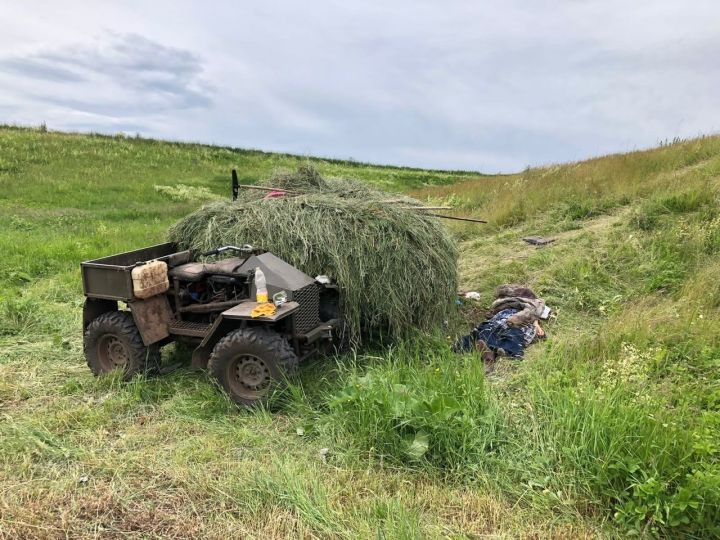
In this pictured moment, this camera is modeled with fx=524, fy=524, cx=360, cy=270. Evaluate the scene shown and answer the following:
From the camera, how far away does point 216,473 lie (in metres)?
3.24

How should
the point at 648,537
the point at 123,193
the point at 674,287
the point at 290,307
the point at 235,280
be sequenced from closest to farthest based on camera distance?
the point at 648,537 → the point at 290,307 → the point at 235,280 → the point at 674,287 → the point at 123,193

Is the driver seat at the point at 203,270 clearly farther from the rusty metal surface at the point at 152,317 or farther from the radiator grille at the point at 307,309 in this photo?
the radiator grille at the point at 307,309

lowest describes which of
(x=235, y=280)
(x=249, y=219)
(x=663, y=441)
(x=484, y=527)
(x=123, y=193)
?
(x=484, y=527)

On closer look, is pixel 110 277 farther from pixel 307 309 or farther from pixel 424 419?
pixel 424 419

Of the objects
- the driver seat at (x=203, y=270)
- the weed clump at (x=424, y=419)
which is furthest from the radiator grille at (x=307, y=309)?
the weed clump at (x=424, y=419)

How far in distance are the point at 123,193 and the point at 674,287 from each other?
66.2 ft

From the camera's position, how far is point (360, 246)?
4.88 metres

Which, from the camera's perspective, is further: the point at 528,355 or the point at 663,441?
the point at 528,355

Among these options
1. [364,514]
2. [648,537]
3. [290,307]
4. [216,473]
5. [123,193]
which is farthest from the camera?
[123,193]

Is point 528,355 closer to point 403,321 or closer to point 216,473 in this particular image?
point 403,321

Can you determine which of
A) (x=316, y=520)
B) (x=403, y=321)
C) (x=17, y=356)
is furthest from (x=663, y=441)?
(x=17, y=356)

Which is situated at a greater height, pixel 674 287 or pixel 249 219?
pixel 249 219

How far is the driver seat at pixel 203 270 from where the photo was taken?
15.2 ft

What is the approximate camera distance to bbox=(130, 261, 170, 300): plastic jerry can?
4.42 metres
